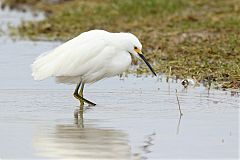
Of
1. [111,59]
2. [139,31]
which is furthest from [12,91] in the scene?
[139,31]

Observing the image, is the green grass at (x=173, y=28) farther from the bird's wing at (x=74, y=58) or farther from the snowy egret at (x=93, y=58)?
the bird's wing at (x=74, y=58)

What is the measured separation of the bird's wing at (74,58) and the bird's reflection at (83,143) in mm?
1257

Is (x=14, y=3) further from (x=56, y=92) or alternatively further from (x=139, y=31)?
(x=56, y=92)

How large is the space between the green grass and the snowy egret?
1.69 m

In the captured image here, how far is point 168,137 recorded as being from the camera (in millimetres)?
8383

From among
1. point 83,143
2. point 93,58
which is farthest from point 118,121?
point 93,58

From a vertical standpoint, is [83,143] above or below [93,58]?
below

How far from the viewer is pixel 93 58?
10273mm

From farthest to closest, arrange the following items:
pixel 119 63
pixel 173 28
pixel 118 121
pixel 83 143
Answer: pixel 173 28
pixel 119 63
pixel 118 121
pixel 83 143

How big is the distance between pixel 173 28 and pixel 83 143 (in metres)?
8.76

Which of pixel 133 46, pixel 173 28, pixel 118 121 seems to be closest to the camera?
pixel 118 121

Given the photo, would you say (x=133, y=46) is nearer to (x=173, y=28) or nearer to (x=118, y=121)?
(x=118, y=121)

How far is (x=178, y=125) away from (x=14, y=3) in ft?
57.6

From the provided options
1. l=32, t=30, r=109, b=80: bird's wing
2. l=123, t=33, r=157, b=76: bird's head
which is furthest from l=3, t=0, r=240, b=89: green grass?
l=32, t=30, r=109, b=80: bird's wing
